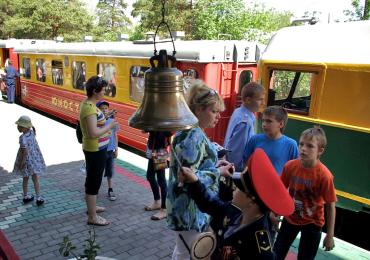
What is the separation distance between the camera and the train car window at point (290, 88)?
5.88 meters

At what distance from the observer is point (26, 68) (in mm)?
14391

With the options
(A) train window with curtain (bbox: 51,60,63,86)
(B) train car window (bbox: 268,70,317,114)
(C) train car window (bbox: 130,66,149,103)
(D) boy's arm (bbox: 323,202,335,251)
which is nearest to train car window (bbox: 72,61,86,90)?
(A) train window with curtain (bbox: 51,60,63,86)

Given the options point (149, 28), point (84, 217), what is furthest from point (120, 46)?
point (149, 28)

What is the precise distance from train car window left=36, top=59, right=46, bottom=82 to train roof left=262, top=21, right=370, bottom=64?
31.1 ft

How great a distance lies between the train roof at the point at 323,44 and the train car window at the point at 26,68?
11150 mm

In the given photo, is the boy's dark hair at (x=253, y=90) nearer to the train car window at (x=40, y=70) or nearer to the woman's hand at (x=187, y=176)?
the woman's hand at (x=187, y=176)

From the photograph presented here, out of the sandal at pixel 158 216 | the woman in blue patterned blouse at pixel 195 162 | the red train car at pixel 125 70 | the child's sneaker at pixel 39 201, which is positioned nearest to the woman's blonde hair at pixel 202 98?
the woman in blue patterned blouse at pixel 195 162

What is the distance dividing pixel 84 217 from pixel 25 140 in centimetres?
134

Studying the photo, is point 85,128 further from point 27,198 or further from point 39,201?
point 27,198

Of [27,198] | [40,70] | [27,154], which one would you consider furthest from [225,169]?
[40,70]

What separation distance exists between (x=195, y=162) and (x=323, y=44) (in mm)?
3833

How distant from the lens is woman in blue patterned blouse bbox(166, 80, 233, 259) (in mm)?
2178

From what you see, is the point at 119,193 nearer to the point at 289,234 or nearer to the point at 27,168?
the point at 27,168

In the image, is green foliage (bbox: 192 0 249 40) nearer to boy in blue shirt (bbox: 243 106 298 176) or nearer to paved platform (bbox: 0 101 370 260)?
paved platform (bbox: 0 101 370 260)
